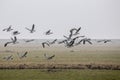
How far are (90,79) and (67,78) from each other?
2161 mm

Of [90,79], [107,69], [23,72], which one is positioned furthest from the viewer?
[107,69]

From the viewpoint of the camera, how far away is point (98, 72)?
33.5 meters

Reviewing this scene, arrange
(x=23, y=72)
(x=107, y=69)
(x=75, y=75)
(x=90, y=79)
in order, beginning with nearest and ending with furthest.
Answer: (x=90, y=79), (x=75, y=75), (x=23, y=72), (x=107, y=69)

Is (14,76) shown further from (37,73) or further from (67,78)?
(67,78)

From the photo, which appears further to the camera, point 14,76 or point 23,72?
point 23,72

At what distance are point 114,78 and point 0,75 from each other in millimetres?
11093

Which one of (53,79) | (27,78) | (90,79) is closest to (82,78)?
(90,79)

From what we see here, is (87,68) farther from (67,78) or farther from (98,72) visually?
(67,78)

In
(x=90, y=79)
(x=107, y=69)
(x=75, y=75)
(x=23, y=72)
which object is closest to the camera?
(x=90, y=79)

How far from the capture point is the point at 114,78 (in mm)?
29609

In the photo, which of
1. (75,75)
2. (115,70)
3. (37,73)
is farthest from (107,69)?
(37,73)

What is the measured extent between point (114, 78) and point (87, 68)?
7807 millimetres

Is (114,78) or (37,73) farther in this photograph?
(37,73)

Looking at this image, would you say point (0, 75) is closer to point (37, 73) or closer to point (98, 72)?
point (37, 73)
